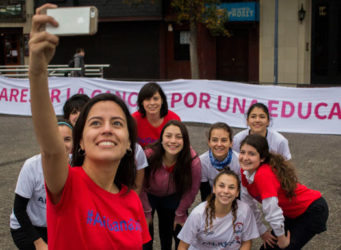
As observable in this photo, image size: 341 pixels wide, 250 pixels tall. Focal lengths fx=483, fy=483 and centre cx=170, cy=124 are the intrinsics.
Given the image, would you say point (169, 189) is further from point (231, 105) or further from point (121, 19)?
point (121, 19)

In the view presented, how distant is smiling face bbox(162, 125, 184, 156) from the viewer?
450cm

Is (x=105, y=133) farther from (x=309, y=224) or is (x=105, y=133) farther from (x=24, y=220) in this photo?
(x=309, y=224)

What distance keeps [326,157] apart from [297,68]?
12.1 m

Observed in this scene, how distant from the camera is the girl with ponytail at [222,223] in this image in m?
4.02

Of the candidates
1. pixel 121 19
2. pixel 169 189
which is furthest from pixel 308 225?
pixel 121 19

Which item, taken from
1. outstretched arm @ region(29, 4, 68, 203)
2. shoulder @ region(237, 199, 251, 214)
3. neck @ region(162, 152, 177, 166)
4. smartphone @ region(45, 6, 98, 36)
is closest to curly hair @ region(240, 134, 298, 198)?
shoulder @ region(237, 199, 251, 214)

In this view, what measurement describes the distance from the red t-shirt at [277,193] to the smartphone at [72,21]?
9.15 feet

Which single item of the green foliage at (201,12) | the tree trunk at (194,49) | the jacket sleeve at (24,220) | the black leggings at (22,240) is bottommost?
the black leggings at (22,240)

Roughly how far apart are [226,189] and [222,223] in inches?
11.9

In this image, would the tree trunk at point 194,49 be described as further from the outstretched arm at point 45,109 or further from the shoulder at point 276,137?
the outstretched arm at point 45,109

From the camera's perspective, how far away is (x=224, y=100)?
1135 centimetres

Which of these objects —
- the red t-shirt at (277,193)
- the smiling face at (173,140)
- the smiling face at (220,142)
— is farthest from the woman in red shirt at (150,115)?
the red t-shirt at (277,193)

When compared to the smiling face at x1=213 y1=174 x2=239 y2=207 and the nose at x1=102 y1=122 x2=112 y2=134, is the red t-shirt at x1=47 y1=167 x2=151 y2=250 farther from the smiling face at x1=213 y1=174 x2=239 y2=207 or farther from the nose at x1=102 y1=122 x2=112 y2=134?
the smiling face at x1=213 y1=174 x2=239 y2=207

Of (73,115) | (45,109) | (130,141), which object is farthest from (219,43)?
(45,109)
